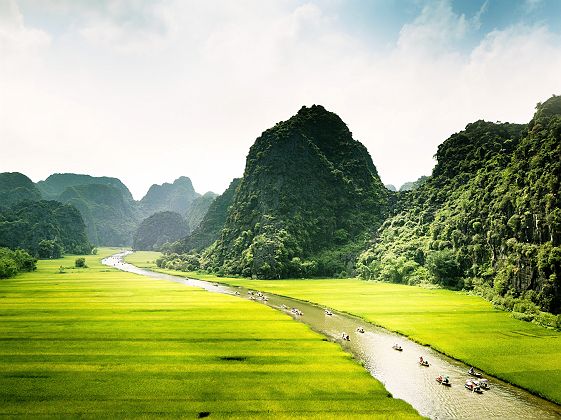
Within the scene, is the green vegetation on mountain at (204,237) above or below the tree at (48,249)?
above

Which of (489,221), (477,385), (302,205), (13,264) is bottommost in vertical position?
(477,385)

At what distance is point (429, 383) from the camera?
95.2 ft

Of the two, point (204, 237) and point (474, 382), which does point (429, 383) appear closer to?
point (474, 382)

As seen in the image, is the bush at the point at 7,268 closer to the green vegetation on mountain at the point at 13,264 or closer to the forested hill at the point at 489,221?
the green vegetation on mountain at the point at 13,264

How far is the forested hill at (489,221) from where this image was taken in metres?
55.3

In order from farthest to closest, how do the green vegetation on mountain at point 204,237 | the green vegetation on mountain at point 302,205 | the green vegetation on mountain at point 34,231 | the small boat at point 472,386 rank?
the green vegetation on mountain at point 204,237, the green vegetation on mountain at point 34,231, the green vegetation on mountain at point 302,205, the small boat at point 472,386

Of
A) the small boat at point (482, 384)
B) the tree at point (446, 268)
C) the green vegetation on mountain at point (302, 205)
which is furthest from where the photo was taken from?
the green vegetation on mountain at point (302, 205)

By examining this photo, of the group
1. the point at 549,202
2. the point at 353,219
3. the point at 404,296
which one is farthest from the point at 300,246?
the point at 549,202

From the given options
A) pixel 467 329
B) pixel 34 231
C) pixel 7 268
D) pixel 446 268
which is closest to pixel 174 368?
pixel 467 329

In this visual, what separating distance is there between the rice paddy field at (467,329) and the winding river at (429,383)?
4.14 ft

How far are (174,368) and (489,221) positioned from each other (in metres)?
67.3

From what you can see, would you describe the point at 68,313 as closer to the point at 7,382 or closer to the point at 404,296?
the point at 7,382

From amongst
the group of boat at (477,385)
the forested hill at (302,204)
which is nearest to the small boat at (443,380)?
the group of boat at (477,385)

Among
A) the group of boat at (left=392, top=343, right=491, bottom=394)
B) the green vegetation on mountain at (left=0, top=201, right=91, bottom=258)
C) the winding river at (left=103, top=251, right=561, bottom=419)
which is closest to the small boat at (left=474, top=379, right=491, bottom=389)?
the group of boat at (left=392, top=343, right=491, bottom=394)
